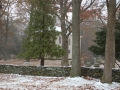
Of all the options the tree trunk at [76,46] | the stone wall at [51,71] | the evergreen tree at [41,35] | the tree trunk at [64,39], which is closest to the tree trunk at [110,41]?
the stone wall at [51,71]

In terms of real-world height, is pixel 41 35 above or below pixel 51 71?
above

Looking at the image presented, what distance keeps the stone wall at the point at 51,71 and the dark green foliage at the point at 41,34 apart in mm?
1027

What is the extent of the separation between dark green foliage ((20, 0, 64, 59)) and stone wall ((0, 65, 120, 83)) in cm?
103

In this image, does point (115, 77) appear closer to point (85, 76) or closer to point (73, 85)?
point (85, 76)

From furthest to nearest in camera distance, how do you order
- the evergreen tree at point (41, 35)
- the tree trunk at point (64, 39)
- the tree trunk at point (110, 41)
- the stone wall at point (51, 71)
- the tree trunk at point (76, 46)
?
the tree trunk at point (64, 39)
the evergreen tree at point (41, 35)
the stone wall at point (51, 71)
the tree trunk at point (76, 46)
the tree trunk at point (110, 41)

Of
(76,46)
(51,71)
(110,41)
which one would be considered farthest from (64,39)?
(110,41)

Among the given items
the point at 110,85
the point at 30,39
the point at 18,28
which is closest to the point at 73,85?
the point at 110,85

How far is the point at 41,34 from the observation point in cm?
1440

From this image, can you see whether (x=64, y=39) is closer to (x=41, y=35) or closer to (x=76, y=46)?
(x=41, y=35)

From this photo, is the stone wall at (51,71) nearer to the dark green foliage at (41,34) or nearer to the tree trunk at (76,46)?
the tree trunk at (76,46)

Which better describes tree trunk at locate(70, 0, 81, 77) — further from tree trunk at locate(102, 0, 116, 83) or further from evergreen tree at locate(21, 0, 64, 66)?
evergreen tree at locate(21, 0, 64, 66)

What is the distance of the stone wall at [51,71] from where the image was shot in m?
11.8

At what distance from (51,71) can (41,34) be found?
2985 millimetres

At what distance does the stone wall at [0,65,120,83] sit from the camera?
11.8m
